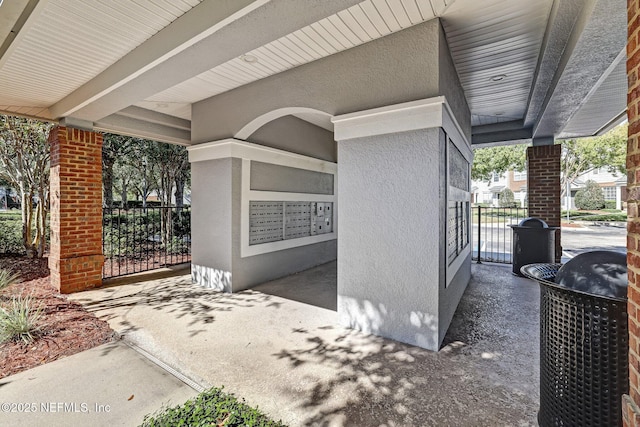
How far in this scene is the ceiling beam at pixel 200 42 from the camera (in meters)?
2.44

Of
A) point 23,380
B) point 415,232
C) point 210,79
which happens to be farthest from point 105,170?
point 415,232

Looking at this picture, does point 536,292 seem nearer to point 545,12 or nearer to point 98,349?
point 545,12

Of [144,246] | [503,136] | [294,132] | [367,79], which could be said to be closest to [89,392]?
[367,79]

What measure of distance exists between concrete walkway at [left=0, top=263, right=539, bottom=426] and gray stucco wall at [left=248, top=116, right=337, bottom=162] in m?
3.05

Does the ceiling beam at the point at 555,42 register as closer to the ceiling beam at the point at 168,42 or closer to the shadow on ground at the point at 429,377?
the ceiling beam at the point at 168,42

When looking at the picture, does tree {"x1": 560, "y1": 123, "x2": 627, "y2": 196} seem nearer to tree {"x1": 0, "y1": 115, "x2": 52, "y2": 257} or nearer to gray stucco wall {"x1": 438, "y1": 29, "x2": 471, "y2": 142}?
gray stucco wall {"x1": 438, "y1": 29, "x2": 471, "y2": 142}

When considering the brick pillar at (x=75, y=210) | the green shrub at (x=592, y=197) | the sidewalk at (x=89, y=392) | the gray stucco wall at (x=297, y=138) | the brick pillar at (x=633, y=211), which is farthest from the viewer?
the green shrub at (x=592, y=197)

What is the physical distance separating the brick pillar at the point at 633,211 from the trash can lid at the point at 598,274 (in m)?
0.29

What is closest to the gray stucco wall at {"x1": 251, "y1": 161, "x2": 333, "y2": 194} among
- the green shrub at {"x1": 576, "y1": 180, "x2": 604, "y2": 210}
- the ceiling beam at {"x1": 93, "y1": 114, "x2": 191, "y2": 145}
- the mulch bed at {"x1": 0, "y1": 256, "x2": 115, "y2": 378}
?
the ceiling beam at {"x1": 93, "y1": 114, "x2": 191, "y2": 145}

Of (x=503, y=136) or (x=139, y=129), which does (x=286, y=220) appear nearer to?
(x=139, y=129)

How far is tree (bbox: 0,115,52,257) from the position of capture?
660 centimetres

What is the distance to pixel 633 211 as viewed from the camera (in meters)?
1.39

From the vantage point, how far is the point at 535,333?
3.66 m

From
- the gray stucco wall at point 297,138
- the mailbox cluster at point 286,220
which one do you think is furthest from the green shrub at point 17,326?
the gray stucco wall at point 297,138
